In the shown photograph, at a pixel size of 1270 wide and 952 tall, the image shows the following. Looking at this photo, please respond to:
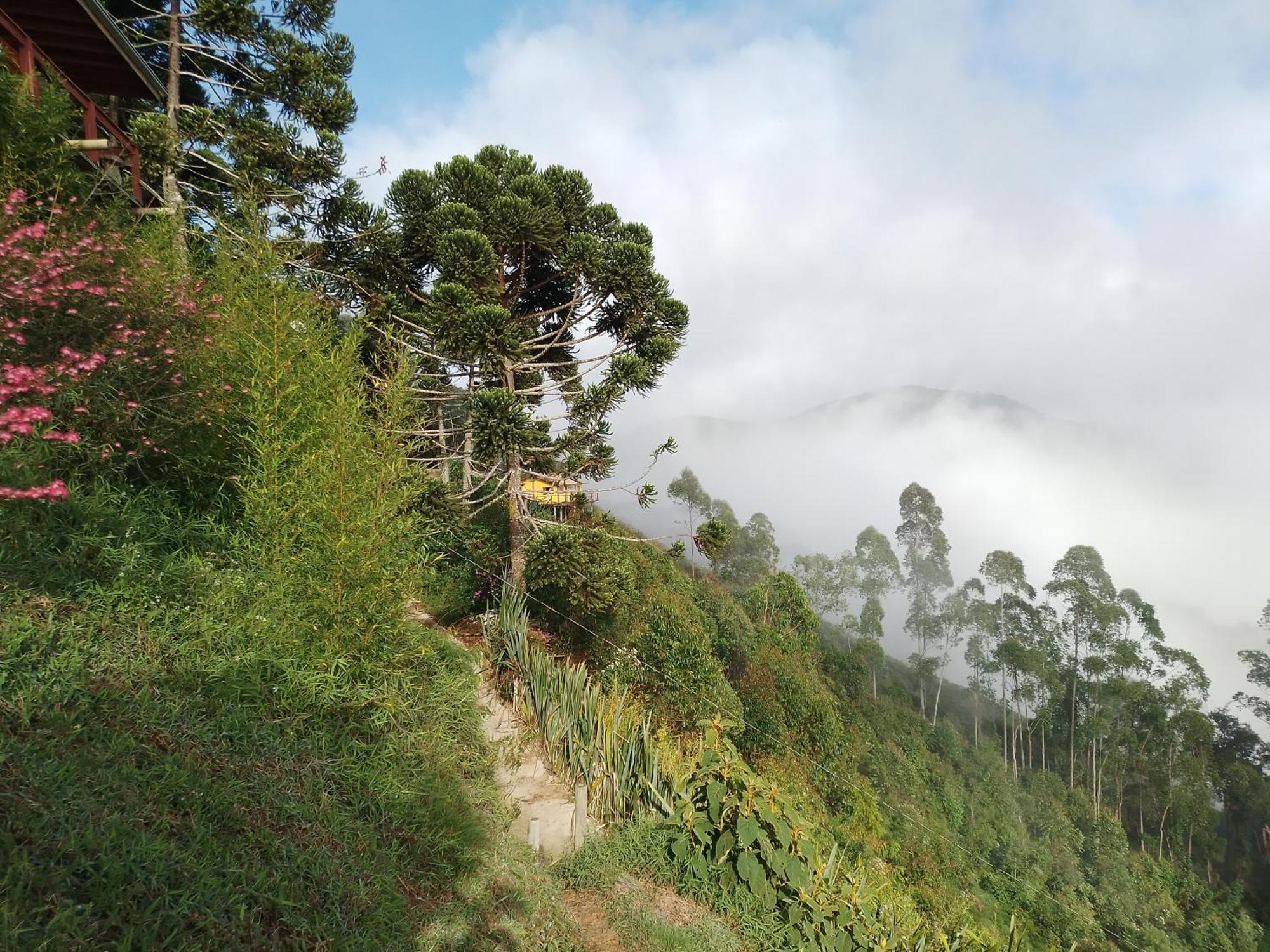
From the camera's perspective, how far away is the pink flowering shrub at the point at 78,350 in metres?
2.97

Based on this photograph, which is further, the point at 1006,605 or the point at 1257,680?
the point at 1006,605

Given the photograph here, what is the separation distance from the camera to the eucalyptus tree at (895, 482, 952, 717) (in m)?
45.5

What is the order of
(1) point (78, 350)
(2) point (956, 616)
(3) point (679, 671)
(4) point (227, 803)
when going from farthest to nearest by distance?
(2) point (956, 616), (3) point (679, 671), (1) point (78, 350), (4) point (227, 803)

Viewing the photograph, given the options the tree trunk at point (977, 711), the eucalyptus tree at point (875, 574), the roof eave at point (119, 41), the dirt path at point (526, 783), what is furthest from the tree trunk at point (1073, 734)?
the roof eave at point (119, 41)

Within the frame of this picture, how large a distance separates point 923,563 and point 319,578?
51589mm

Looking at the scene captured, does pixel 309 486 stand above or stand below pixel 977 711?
above

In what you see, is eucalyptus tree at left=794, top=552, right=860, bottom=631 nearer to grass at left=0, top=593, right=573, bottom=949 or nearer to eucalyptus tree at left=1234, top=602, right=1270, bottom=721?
eucalyptus tree at left=1234, top=602, right=1270, bottom=721

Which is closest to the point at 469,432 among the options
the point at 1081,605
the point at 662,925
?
the point at 662,925

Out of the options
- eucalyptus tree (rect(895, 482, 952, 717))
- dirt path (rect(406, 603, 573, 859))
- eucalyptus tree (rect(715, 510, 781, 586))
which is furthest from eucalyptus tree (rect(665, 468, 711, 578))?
dirt path (rect(406, 603, 573, 859))

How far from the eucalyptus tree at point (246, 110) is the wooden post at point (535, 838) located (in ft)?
24.8

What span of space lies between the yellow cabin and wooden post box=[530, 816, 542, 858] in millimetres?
4423

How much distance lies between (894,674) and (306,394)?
5184 cm

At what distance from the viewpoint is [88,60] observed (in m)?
7.03

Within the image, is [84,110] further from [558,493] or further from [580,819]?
[580,819]
